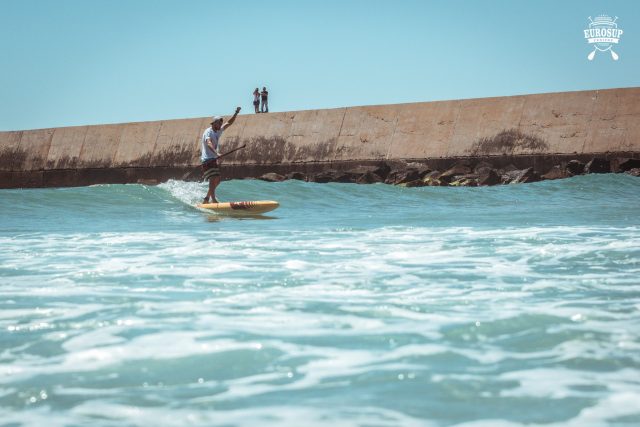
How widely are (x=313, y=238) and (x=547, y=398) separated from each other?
482cm

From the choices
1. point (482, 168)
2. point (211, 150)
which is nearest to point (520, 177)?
point (482, 168)

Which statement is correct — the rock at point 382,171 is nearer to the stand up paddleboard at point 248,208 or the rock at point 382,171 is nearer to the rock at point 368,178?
the rock at point 368,178

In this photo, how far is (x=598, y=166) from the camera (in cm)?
1605

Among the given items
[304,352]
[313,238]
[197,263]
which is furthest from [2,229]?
[304,352]

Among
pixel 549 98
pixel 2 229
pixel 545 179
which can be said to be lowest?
pixel 2 229

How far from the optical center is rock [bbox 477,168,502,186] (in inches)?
642

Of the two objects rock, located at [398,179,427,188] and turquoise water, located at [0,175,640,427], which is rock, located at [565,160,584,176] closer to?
rock, located at [398,179,427,188]

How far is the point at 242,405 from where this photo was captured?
8.55 feet

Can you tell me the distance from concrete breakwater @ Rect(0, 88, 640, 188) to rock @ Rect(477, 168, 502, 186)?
2.11 feet

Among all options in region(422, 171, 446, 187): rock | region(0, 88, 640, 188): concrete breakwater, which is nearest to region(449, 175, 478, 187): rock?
region(422, 171, 446, 187): rock

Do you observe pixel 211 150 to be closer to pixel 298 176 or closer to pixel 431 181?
pixel 431 181

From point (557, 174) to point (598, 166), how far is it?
0.72 metres

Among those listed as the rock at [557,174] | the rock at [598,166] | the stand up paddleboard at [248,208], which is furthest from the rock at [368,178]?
the stand up paddleboard at [248,208]

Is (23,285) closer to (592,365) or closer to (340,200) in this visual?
(592,365)
